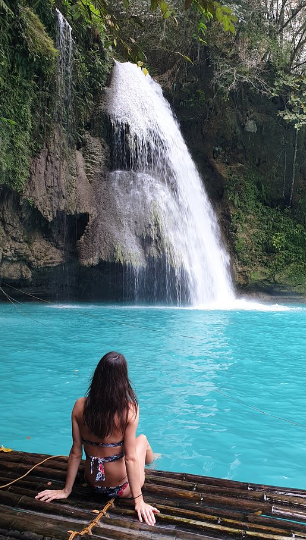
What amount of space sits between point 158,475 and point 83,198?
11416mm

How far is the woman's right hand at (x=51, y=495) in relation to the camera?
8.07 ft

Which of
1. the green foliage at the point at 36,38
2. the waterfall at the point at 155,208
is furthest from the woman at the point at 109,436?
the green foliage at the point at 36,38

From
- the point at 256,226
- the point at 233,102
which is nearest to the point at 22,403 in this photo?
the point at 256,226

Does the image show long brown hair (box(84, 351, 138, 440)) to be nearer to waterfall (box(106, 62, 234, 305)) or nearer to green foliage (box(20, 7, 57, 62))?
waterfall (box(106, 62, 234, 305))

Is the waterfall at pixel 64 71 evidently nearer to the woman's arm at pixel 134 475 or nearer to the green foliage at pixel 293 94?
the green foliage at pixel 293 94

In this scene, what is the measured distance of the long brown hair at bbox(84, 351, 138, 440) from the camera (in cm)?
248

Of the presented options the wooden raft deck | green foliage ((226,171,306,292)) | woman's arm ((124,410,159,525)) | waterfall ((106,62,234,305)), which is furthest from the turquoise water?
green foliage ((226,171,306,292))

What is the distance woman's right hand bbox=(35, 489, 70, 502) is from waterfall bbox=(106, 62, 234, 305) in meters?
10.9

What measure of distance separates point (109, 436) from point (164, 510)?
47cm

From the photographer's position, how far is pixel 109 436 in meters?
2.57

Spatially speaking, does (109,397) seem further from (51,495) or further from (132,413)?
(51,495)

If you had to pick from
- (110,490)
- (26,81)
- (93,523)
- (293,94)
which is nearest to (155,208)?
(26,81)

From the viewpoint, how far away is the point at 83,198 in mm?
13547

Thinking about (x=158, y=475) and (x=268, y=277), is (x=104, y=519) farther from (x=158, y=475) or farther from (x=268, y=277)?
(x=268, y=277)
